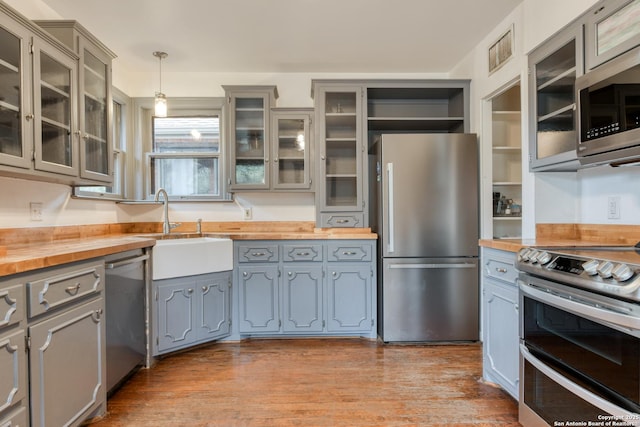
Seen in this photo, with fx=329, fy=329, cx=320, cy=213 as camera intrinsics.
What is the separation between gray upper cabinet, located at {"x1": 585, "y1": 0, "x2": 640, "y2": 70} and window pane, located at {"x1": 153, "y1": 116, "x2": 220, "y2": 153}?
9.56ft

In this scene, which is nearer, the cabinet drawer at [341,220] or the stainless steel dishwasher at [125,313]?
the stainless steel dishwasher at [125,313]

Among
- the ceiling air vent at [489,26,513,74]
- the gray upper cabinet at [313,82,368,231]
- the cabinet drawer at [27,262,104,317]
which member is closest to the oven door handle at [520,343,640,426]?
the gray upper cabinet at [313,82,368,231]

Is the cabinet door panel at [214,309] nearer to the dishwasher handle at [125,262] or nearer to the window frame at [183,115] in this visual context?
the dishwasher handle at [125,262]

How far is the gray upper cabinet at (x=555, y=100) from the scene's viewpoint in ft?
5.91

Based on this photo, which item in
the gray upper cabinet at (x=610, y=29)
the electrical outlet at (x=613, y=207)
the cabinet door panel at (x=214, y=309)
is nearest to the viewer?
the gray upper cabinet at (x=610, y=29)

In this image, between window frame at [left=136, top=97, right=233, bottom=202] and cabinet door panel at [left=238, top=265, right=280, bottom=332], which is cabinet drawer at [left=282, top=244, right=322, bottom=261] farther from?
window frame at [left=136, top=97, right=233, bottom=202]

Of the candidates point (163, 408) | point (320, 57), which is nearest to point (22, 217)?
point (163, 408)

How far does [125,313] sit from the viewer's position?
202 centimetres

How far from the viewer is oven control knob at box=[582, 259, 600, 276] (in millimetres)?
1207

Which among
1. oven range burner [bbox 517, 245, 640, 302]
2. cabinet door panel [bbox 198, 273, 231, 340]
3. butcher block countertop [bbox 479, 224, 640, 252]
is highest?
butcher block countertop [bbox 479, 224, 640, 252]

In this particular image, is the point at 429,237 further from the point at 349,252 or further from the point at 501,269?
the point at 501,269

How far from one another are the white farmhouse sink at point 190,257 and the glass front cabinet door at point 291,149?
2.63 feet

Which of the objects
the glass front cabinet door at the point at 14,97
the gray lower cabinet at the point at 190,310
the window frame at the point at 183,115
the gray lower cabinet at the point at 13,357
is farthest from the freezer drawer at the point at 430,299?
the glass front cabinet door at the point at 14,97

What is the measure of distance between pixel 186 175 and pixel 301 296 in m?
1.70
